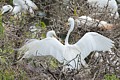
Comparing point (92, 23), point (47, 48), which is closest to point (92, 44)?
point (47, 48)

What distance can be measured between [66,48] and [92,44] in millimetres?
194

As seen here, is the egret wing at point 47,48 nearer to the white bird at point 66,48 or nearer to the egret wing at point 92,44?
the white bird at point 66,48

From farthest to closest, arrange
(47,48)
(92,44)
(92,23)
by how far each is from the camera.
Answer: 1. (92,23)
2. (92,44)
3. (47,48)

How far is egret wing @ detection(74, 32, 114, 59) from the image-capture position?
13.0ft

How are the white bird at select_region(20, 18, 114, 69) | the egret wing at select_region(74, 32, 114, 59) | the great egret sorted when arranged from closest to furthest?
the white bird at select_region(20, 18, 114, 69), the egret wing at select_region(74, 32, 114, 59), the great egret

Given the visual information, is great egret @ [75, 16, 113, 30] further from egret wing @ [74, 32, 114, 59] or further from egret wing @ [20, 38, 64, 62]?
egret wing @ [20, 38, 64, 62]

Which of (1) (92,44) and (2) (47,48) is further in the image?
(1) (92,44)

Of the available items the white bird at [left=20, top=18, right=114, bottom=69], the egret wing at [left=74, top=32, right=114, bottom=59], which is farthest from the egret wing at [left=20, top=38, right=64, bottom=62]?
the egret wing at [left=74, top=32, right=114, bottom=59]

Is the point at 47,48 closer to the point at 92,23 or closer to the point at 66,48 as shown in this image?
the point at 66,48

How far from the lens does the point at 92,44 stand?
401 centimetres

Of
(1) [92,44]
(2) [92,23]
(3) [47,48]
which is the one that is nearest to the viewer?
(3) [47,48]

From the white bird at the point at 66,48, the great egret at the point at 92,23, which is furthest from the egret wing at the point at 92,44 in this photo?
the great egret at the point at 92,23

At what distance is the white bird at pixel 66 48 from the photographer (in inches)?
152

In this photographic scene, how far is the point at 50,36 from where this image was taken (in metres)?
4.03
